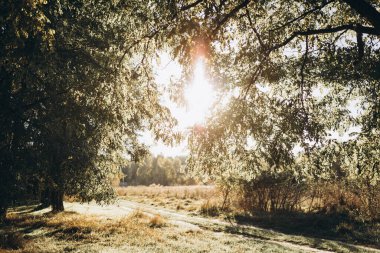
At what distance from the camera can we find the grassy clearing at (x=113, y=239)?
35.1 feet

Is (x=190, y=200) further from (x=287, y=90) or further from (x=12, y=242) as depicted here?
(x=287, y=90)

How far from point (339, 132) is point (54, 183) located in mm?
8871

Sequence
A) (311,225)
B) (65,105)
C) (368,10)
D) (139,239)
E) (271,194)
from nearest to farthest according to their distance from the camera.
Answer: (368,10), (65,105), (139,239), (311,225), (271,194)

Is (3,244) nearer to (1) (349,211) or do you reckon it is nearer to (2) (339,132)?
(2) (339,132)

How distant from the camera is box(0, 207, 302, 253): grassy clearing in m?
10.7

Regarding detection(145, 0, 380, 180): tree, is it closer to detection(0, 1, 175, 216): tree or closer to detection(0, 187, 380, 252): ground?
detection(0, 1, 175, 216): tree

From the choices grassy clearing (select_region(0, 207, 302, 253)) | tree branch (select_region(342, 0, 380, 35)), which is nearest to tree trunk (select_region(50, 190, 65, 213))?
grassy clearing (select_region(0, 207, 302, 253))

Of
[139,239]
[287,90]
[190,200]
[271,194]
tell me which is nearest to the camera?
[287,90]

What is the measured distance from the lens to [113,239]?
12.3 m

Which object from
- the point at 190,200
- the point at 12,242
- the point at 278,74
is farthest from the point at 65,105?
the point at 190,200

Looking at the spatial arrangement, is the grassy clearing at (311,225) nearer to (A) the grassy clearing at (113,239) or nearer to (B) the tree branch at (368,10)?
(A) the grassy clearing at (113,239)

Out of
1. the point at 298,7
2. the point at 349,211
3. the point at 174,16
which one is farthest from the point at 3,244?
the point at 349,211

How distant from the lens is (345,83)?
30.8 ft

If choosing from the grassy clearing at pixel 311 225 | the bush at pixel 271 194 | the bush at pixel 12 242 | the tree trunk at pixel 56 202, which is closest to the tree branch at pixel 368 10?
the grassy clearing at pixel 311 225
